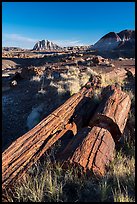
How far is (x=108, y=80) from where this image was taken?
12.8 meters

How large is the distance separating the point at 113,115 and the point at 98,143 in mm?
1582

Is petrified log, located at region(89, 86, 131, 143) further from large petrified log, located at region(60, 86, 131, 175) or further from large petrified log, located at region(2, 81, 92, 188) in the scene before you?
large petrified log, located at region(2, 81, 92, 188)

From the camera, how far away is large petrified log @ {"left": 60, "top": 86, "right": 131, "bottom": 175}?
4816 millimetres

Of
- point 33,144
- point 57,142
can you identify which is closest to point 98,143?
point 57,142

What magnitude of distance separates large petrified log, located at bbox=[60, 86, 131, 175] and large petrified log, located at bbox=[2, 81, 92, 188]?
0.64 m

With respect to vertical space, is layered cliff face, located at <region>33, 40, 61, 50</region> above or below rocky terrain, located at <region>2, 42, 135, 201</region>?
above

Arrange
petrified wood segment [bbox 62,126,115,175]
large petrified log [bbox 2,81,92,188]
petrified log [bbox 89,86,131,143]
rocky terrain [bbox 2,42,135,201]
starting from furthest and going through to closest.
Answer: petrified log [bbox 89,86,131,143] < large petrified log [bbox 2,81,92,188] < petrified wood segment [bbox 62,126,115,175] < rocky terrain [bbox 2,42,135,201]

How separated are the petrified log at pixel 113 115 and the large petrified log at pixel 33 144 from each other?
0.76 metres

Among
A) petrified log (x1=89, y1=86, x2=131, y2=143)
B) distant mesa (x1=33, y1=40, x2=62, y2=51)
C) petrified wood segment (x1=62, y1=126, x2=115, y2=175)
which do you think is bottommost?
petrified wood segment (x1=62, y1=126, x2=115, y2=175)

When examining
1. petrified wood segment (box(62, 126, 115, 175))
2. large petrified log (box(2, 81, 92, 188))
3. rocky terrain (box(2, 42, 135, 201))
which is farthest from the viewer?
large petrified log (box(2, 81, 92, 188))

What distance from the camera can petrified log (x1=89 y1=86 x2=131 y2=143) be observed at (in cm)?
662

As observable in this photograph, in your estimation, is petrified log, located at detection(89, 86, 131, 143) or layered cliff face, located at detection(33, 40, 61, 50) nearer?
petrified log, located at detection(89, 86, 131, 143)

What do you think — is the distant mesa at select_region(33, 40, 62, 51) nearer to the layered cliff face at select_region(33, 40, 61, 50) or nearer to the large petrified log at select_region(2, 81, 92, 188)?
the layered cliff face at select_region(33, 40, 61, 50)

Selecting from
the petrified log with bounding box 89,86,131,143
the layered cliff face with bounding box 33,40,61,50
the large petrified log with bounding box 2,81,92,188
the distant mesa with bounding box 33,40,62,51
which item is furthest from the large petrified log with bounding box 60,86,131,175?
the layered cliff face with bounding box 33,40,61,50
